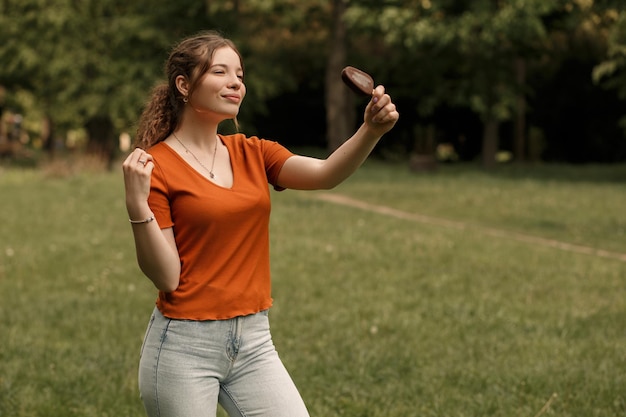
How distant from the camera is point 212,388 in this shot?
313 centimetres

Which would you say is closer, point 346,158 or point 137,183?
point 137,183

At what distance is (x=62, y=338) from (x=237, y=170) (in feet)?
14.4

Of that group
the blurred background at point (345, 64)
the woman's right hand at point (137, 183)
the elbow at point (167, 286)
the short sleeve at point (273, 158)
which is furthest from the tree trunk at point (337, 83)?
the woman's right hand at point (137, 183)

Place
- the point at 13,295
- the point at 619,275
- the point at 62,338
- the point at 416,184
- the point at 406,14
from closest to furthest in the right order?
1. the point at 62,338
2. the point at 13,295
3. the point at 619,275
4. the point at 416,184
5. the point at 406,14

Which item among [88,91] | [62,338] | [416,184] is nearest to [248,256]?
[62,338]

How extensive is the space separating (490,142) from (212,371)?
89.7 ft

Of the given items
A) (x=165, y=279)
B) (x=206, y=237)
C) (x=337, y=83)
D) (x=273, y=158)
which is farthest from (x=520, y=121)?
(x=165, y=279)

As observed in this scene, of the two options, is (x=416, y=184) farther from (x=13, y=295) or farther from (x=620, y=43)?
(x=13, y=295)

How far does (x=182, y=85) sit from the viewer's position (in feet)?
10.7

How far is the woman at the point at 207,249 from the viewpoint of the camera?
3.07 m

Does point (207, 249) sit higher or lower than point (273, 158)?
lower

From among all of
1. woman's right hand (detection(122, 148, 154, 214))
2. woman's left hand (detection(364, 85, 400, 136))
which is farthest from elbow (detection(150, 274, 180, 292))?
woman's left hand (detection(364, 85, 400, 136))

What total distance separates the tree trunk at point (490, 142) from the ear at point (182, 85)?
87.5ft

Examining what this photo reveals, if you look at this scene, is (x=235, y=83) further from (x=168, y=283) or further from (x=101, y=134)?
(x=101, y=134)
